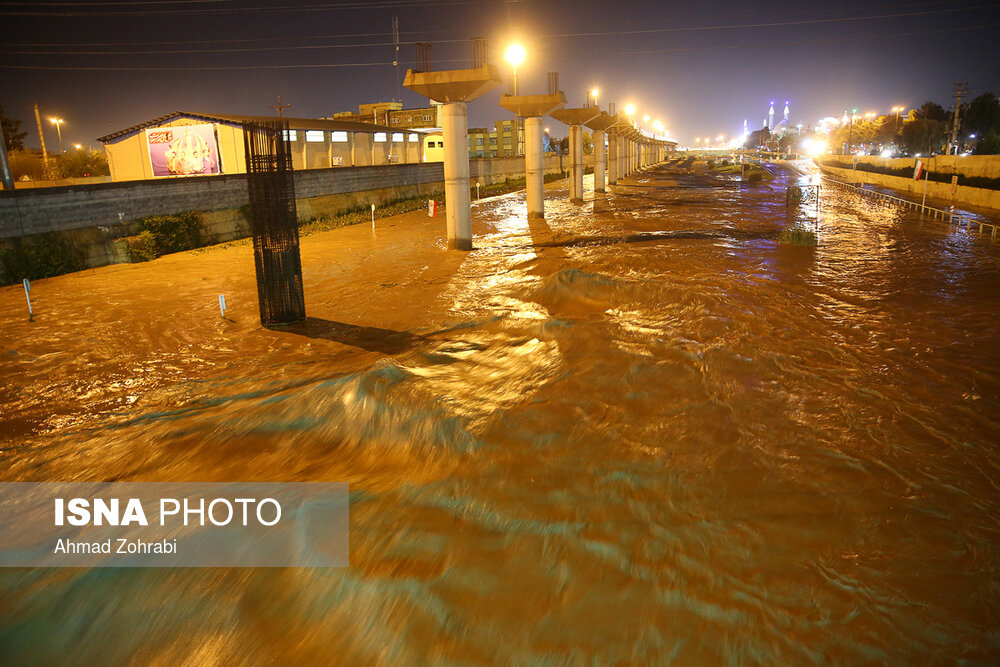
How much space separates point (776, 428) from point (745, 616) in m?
3.79

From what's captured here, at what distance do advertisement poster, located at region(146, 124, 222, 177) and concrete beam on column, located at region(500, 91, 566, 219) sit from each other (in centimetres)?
1778

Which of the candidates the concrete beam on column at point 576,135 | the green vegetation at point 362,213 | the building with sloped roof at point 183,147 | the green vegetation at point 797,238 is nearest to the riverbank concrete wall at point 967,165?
the concrete beam on column at point 576,135

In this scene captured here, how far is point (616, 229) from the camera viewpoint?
29766 mm

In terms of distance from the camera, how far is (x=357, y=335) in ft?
43.4

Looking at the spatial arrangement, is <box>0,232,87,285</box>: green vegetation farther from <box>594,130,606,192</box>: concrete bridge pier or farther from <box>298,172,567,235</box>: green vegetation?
<box>594,130,606,192</box>: concrete bridge pier

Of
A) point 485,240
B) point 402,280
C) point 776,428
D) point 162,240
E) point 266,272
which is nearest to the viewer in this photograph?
point 776,428

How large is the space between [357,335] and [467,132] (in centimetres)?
1468

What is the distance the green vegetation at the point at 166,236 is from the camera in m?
23.2

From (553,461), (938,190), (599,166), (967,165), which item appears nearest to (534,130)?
(599,166)

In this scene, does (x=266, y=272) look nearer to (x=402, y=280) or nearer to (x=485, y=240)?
(x=402, y=280)

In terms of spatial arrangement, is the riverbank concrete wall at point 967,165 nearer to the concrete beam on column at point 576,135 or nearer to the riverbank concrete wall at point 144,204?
the concrete beam on column at point 576,135

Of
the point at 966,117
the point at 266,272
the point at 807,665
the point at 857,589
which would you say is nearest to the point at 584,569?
the point at 807,665

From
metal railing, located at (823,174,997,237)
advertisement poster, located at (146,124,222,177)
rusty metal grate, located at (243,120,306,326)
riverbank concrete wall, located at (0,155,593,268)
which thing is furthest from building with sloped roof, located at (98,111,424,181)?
metal railing, located at (823,174,997,237)

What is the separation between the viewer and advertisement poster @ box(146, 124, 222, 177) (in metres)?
38.1
